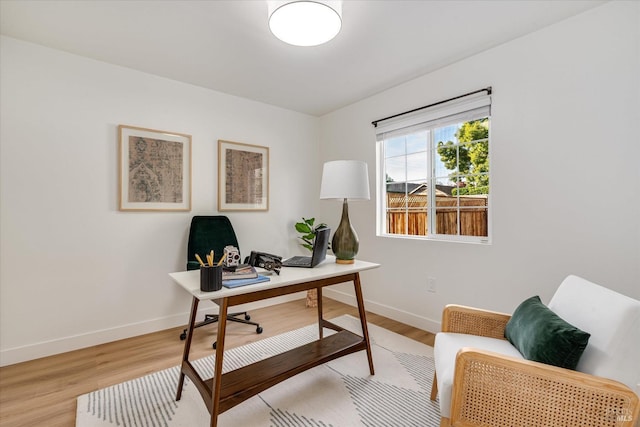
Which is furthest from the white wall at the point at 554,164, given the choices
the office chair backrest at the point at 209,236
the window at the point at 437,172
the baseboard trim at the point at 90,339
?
the baseboard trim at the point at 90,339

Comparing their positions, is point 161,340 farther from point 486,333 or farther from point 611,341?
point 611,341

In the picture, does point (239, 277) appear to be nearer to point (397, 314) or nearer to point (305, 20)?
point (305, 20)

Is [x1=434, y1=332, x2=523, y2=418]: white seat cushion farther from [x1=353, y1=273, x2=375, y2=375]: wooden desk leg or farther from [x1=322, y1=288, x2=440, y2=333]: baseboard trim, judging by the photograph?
[x1=322, y1=288, x2=440, y2=333]: baseboard trim

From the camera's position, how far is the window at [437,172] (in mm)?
2541

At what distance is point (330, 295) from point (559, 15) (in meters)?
→ 3.40

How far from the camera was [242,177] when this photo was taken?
335cm

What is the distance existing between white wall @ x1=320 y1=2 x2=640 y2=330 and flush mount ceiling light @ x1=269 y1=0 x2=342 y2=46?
0.90m

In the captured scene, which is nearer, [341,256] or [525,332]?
[525,332]

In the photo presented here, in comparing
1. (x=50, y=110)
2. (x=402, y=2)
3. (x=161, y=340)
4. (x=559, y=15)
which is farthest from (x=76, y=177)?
(x=559, y=15)

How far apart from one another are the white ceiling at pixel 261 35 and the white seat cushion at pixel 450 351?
1977 millimetres

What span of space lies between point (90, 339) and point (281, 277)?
2.04m

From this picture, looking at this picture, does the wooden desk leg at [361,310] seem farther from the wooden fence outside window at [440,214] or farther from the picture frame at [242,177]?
the picture frame at [242,177]

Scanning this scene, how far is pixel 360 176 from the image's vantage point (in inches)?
79.1

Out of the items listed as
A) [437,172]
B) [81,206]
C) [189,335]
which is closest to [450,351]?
[189,335]
